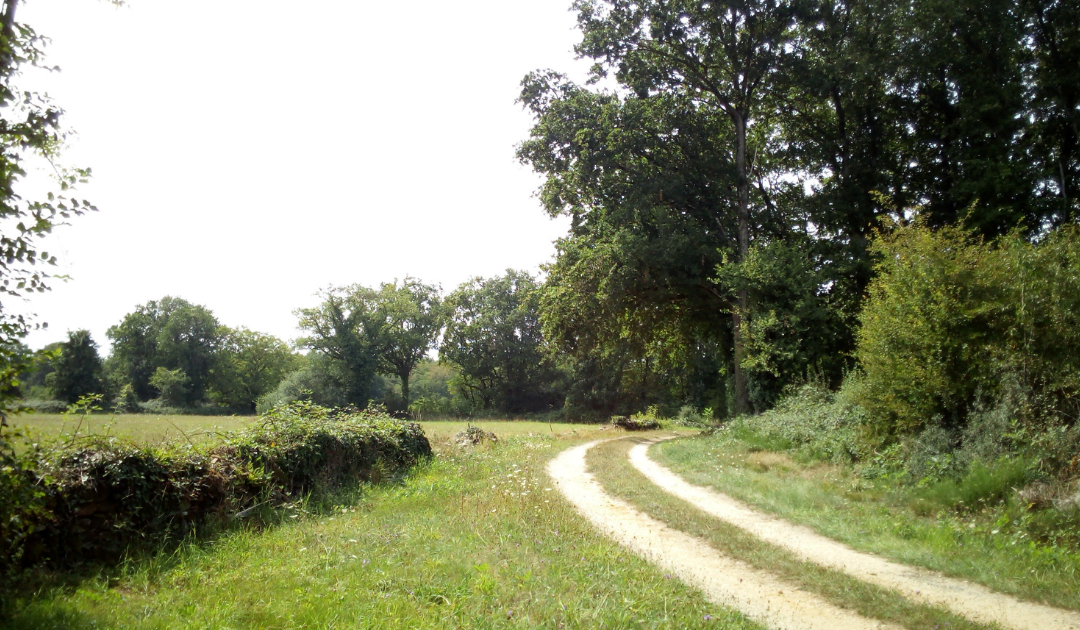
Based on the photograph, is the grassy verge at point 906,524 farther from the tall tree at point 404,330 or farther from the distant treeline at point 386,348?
the tall tree at point 404,330

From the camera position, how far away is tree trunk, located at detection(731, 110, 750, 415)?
25.4 meters

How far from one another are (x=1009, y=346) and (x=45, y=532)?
14.0 meters

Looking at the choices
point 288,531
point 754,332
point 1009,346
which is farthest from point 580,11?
point 288,531

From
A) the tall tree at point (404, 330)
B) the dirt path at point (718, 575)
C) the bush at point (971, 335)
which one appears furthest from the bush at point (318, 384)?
the bush at point (971, 335)

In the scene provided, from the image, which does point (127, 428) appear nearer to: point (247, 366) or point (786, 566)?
point (786, 566)

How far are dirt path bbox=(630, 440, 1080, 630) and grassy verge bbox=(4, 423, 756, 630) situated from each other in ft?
7.18

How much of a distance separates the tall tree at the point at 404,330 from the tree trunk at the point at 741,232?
152 ft

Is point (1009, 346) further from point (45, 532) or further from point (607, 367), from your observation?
point (607, 367)

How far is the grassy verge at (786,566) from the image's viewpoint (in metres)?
5.61

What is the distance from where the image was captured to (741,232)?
25.8 metres

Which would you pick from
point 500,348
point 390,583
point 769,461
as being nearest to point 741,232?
point 769,461

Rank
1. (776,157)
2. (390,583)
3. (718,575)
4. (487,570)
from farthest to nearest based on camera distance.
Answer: (776,157)
(718,575)
(487,570)
(390,583)

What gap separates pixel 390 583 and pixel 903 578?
5.55m

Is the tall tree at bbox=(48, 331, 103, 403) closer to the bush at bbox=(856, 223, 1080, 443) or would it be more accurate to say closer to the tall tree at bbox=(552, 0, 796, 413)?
the tall tree at bbox=(552, 0, 796, 413)
